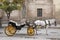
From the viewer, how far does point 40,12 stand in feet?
86.2

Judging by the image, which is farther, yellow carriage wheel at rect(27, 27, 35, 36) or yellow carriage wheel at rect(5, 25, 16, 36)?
yellow carriage wheel at rect(27, 27, 35, 36)

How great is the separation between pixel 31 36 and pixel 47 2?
11.7 metres

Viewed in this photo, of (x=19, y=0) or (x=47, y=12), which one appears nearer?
(x=19, y=0)

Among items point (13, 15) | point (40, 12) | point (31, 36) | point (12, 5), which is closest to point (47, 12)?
point (40, 12)

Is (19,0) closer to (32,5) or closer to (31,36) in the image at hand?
(32,5)

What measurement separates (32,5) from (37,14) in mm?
1047

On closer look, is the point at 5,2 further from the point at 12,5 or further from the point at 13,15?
the point at 13,15

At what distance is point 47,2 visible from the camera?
26.0 metres

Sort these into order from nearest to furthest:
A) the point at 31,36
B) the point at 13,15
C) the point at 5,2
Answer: the point at 31,36, the point at 5,2, the point at 13,15

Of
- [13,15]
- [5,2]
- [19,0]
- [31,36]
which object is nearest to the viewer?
[31,36]

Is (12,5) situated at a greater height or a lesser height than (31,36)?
greater

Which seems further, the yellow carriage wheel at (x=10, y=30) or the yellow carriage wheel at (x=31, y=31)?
the yellow carriage wheel at (x=31, y=31)

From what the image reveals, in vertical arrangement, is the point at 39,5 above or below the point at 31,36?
above

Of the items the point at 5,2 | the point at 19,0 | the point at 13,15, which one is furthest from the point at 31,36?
the point at 13,15
